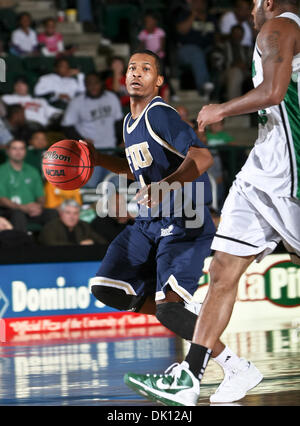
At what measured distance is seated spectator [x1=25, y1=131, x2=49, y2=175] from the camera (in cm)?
1028

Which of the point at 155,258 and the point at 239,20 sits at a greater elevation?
the point at 239,20

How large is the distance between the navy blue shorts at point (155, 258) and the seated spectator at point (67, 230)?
12.7ft

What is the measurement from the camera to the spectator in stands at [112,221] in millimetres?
9797

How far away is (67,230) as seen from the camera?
9.59 metres

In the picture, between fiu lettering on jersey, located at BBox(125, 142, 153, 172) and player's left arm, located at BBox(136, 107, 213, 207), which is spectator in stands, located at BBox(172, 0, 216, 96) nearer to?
fiu lettering on jersey, located at BBox(125, 142, 153, 172)

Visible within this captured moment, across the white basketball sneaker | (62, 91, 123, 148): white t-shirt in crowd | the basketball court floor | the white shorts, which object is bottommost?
the basketball court floor

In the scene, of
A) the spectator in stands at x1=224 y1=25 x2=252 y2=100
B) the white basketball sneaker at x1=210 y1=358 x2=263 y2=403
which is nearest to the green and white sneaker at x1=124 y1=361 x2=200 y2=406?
the white basketball sneaker at x1=210 y1=358 x2=263 y2=403

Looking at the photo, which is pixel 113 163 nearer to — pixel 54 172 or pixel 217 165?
pixel 54 172

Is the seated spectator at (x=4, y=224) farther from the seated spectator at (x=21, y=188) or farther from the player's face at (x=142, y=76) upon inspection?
the player's face at (x=142, y=76)

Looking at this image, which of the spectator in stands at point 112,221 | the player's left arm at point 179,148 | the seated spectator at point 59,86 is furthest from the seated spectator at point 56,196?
the player's left arm at point 179,148

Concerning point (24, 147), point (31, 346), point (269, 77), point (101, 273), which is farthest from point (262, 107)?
point (24, 147)

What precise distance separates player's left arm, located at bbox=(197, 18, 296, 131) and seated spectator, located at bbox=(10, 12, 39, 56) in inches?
368

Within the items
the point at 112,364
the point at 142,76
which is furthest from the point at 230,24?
the point at 142,76

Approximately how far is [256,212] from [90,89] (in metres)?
7.34
